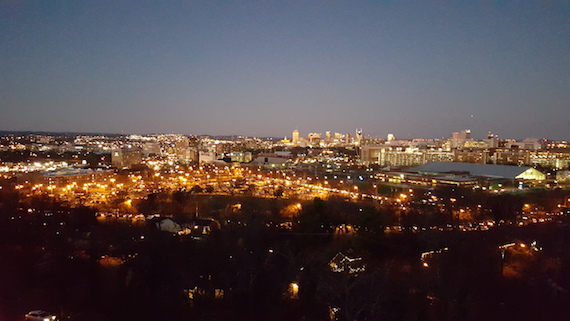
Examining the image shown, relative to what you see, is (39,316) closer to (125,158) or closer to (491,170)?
(491,170)

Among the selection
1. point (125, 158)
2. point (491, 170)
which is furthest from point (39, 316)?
point (125, 158)

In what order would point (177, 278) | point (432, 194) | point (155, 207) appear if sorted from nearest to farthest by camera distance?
point (177, 278)
point (155, 207)
point (432, 194)

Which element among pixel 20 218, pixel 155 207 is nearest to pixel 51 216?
pixel 20 218

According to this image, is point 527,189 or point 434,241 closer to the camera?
point 434,241

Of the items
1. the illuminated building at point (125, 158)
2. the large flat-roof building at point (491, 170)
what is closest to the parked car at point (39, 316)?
the large flat-roof building at point (491, 170)

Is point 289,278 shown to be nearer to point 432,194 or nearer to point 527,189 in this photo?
point 432,194

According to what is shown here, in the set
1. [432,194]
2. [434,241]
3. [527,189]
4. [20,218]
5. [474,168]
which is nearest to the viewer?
[434,241]

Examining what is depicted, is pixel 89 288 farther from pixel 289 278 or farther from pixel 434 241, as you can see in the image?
pixel 434 241

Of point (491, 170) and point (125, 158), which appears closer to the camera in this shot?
point (491, 170)
